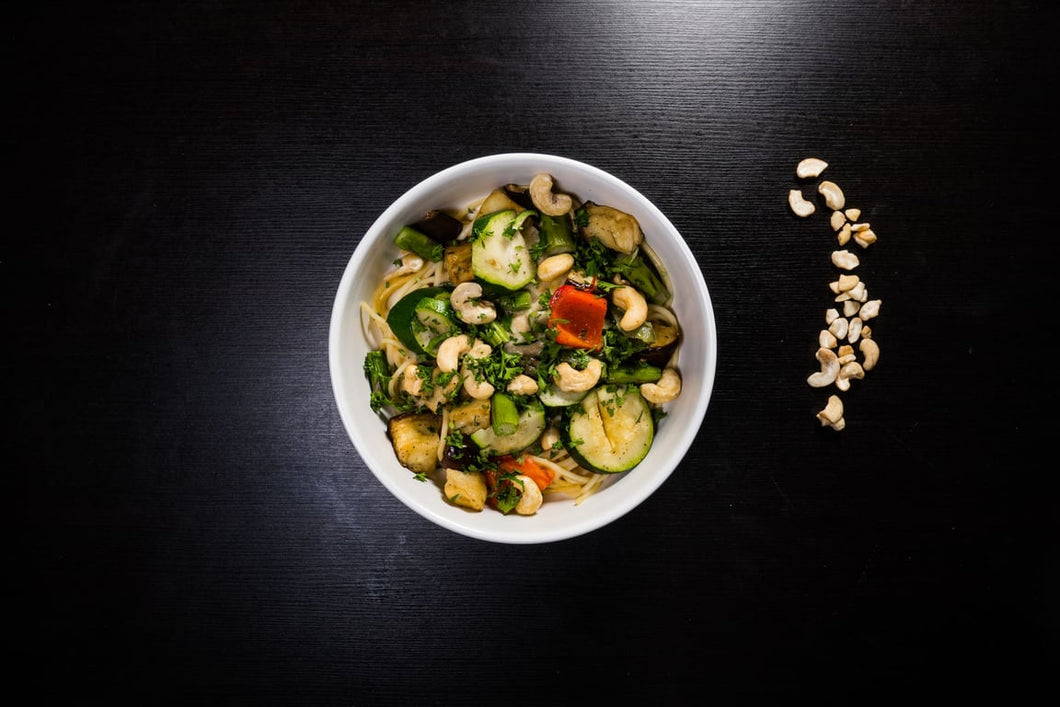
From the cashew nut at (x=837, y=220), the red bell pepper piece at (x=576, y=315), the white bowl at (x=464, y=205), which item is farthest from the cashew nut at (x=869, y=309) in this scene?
the red bell pepper piece at (x=576, y=315)

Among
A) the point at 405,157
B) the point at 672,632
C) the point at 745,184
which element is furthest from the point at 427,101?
the point at 672,632

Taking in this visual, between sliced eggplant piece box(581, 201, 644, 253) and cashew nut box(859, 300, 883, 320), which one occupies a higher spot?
sliced eggplant piece box(581, 201, 644, 253)

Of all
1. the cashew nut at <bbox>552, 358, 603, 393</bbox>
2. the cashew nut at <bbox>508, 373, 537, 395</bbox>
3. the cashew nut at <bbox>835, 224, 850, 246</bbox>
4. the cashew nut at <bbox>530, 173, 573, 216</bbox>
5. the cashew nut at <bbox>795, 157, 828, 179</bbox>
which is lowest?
the cashew nut at <bbox>508, 373, 537, 395</bbox>

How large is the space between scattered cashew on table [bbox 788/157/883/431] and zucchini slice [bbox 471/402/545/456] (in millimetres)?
944

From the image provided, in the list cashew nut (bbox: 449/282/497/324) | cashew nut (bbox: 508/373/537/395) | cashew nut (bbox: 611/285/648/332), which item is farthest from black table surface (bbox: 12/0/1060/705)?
cashew nut (bbox: 508/373/537/395)

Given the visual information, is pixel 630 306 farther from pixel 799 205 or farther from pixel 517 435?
pixel 799 205

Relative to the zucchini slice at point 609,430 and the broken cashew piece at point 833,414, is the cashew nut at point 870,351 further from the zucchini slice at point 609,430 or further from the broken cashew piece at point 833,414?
→ the zucchini slice at point 609,430

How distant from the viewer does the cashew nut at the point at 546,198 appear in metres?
1.87

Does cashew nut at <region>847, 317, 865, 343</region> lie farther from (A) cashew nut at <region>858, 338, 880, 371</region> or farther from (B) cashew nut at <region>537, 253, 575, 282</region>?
(B) cashew nut at <region>537, 253, 575, 282</region>

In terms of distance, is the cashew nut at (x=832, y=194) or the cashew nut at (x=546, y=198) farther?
the cashew nut at (x=832, y=194)

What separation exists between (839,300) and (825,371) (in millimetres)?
226

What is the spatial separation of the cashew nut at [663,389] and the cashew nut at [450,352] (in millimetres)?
488

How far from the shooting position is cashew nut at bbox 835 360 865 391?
→ 2281 mm

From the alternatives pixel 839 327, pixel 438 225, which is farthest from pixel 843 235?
pixel 438 225
